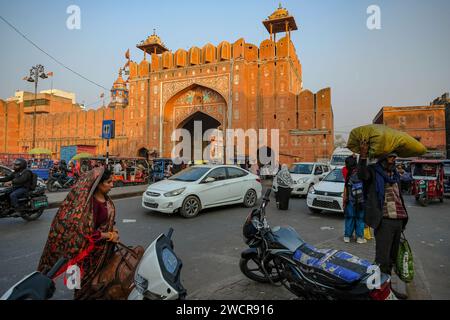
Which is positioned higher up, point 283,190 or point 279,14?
point 279,14

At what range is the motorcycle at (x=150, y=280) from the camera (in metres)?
1.44

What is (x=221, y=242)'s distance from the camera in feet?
17.2

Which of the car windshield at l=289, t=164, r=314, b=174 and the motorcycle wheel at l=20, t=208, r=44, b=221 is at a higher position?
the car windshield at l=289, t=164, r=314, b=174

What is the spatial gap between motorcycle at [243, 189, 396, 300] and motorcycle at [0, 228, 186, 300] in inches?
47.7

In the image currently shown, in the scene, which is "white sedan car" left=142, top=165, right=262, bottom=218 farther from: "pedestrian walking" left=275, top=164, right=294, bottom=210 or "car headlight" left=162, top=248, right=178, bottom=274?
"car headlight" left=162, top=248, right=178, bottom=274

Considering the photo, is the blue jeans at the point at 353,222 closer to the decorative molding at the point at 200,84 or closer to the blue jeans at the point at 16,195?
the blue jeans at the point at 16,195

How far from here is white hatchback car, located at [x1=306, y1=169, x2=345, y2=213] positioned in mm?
7457

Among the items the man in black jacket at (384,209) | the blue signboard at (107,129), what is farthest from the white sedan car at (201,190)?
the blue signboard at (107,129)

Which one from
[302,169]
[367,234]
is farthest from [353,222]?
[302,169]

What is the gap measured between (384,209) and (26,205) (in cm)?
724

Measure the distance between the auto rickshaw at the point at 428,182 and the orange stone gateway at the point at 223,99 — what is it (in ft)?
47.1

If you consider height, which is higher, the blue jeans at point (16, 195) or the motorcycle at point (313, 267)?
the blue jeans at point (16, 195)

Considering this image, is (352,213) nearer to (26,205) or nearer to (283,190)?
(283,190)

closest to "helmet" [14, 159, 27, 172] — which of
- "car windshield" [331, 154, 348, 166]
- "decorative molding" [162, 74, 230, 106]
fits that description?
"car windshield" [331, 154, 348, 166]
